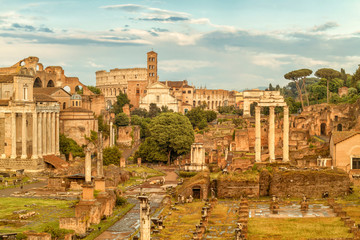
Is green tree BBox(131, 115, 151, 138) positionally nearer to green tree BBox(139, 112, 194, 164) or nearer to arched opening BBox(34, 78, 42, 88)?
arched opening BBox(34, 78, 42, 88)

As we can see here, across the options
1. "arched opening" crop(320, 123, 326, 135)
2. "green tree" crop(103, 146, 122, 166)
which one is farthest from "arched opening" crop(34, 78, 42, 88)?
"arched opening" crop(320, 123, 326, 135)

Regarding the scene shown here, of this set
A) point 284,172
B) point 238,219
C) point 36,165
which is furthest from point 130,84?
point 238,219

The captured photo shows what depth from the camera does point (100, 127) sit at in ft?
292

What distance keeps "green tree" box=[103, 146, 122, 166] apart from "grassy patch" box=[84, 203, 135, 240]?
23.5 m

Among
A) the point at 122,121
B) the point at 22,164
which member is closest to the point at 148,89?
the point at 122,121

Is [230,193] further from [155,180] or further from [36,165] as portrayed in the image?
[36,165]

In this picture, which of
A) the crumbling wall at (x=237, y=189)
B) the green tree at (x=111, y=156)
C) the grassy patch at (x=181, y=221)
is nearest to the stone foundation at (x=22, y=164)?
the green tree at (x=111, y=156)

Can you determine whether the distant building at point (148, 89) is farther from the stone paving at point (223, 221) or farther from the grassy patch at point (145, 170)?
the stone paving at point (223, 221)

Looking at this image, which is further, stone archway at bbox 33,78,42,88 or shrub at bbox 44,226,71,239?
stone archway at bbox 33,78,42,88

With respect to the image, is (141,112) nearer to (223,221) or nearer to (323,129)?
(323,129)

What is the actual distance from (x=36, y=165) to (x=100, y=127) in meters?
23.8

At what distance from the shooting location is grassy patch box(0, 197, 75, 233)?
3641 centimetres

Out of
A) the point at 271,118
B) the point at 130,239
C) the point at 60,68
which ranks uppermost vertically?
the point at 60,68

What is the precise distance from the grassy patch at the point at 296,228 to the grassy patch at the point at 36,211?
39.5ft
